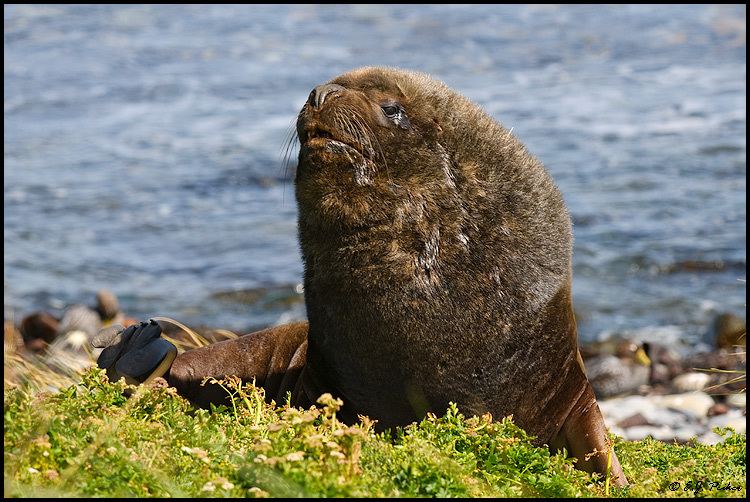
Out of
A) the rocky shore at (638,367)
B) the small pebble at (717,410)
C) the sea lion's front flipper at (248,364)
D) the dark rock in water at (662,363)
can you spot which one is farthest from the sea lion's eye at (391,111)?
the dark rock in water at (662,363)

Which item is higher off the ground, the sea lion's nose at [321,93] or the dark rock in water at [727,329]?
the sea lion's nose at [321,93]

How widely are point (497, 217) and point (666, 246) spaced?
36.0 ft

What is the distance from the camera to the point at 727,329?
1343 cm

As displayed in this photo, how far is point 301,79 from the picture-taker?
2598 cm

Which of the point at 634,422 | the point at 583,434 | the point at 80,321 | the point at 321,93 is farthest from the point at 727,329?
the point at 321,93

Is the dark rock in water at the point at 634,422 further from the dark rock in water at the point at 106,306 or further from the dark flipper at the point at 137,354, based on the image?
the dark rock in water at the point at 106,306

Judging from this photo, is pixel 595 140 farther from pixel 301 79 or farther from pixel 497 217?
pixel 497 217

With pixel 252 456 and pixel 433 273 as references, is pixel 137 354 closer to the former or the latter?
pixel 433 273

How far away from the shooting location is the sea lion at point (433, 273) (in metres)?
5.53

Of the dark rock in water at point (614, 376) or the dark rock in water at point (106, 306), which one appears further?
the dark rock in water at point (106, 306)

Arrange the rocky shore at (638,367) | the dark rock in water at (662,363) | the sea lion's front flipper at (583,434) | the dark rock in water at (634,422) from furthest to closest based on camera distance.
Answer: the dark rock in water at (662,363)
the dark rock in water at (634,422)
the rocky shore at (638,367)
the sea lion's front flipper at (583,434)

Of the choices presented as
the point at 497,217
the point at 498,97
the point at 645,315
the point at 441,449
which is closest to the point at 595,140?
the point at 498,97

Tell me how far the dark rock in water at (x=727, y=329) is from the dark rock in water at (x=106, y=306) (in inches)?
295

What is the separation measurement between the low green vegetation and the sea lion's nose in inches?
Answer: 65.5
